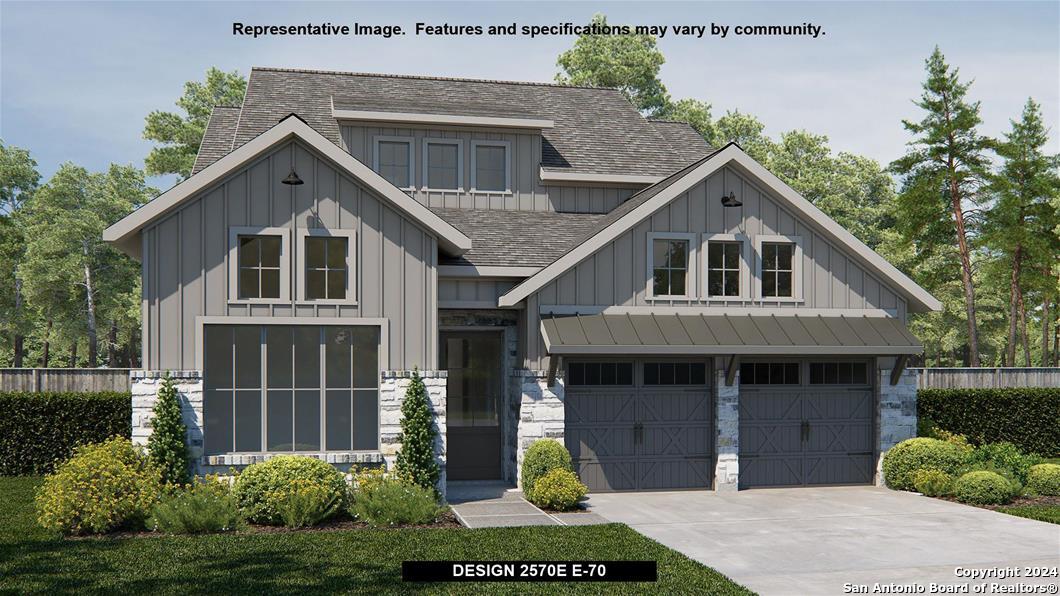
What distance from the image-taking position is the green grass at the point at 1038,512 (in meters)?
14.8

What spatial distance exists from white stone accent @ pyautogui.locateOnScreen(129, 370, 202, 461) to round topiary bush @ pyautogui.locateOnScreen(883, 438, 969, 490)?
40.7 feet

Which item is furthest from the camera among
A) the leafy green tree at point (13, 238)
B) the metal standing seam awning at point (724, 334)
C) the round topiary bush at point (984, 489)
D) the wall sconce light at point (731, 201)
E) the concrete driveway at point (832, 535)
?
the leafy green tree at point (13, 238)

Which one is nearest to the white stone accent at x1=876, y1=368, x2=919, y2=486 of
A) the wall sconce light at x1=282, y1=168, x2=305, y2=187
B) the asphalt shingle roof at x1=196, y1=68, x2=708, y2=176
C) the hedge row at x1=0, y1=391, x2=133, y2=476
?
the asphalt shingle roof at x1=196, y1=68, x2=708, y2=176

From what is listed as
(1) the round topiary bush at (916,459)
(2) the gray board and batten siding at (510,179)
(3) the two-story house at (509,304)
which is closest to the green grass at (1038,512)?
(1) the round topiary bush at (916,459)

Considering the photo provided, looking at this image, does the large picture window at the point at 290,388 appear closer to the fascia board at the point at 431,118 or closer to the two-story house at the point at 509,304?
the two-story house at the point at 509,304

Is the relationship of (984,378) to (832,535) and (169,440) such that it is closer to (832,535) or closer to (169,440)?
(832,535)

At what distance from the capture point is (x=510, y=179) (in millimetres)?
21000

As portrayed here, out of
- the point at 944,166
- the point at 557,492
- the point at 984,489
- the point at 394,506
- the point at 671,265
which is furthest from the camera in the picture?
the point at 944,166

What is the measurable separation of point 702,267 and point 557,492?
5259 millimetres

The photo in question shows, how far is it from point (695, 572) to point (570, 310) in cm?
705

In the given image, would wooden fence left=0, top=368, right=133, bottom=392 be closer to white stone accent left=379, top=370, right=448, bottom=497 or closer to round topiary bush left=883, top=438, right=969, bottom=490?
white stone accent left=379, top=370, right=448, bottom=497

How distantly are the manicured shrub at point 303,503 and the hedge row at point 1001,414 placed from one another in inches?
580

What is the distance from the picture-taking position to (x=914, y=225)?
39.4 m

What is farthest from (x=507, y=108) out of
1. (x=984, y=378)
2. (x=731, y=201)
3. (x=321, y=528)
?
(x=984, y=378)
